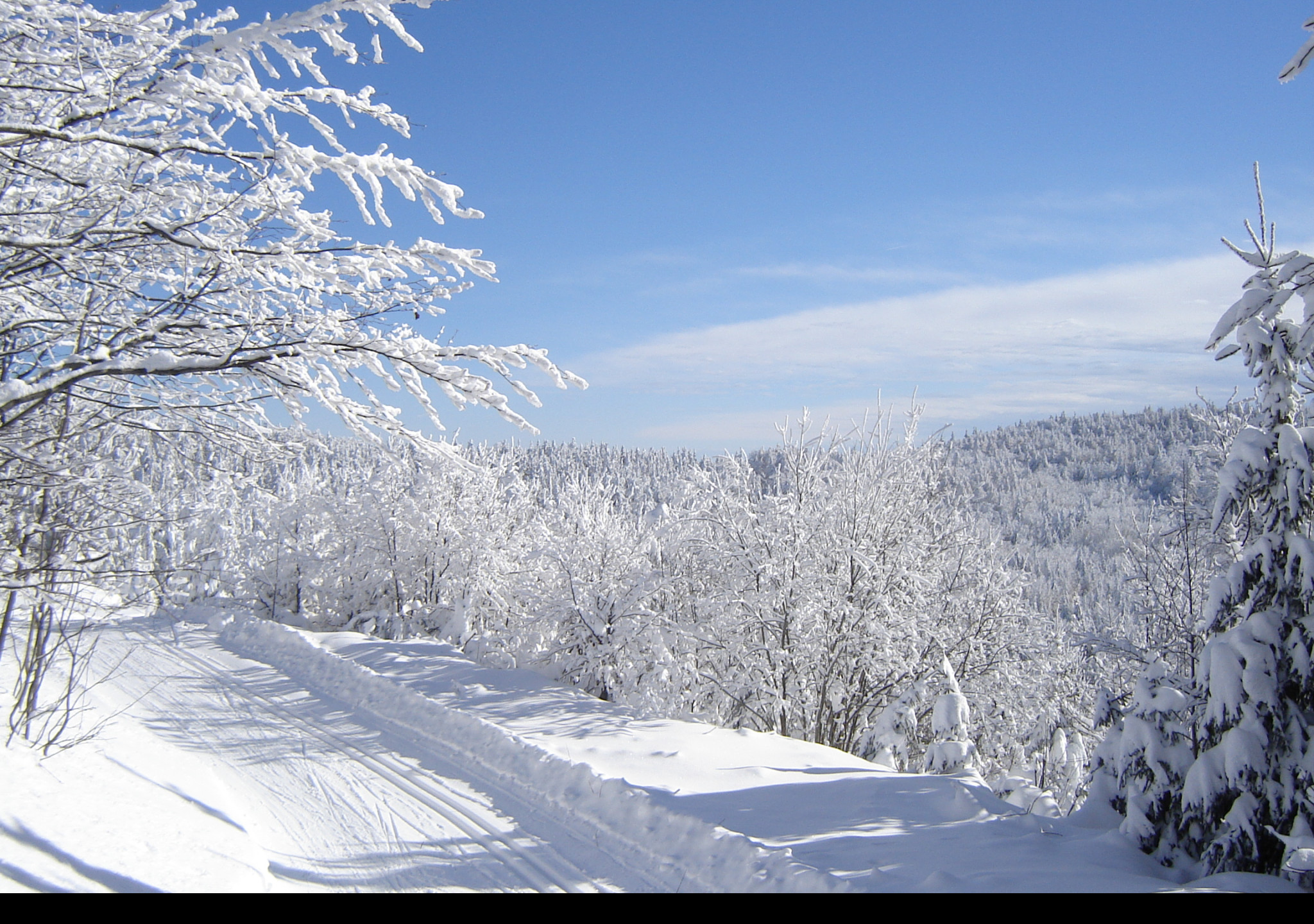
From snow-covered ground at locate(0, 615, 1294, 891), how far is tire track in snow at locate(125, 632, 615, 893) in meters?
0.03

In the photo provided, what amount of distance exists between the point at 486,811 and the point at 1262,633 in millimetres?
7134

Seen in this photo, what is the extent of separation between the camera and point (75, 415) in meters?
5.32

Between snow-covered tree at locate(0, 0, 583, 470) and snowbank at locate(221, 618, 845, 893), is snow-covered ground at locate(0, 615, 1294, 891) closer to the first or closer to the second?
snowbank at locate(221, 618, 845, 893)

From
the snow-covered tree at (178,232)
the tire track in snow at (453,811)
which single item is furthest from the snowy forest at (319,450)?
the tire track in snow at (453,811)

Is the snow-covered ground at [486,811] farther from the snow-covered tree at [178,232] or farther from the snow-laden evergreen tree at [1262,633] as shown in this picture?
the snow-covered tree at [178,232]

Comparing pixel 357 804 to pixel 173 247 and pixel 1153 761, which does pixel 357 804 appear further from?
pixel 1153 761

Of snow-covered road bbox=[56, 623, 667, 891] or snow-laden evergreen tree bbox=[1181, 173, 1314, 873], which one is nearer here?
snow-laden evergreen tree bbox=[1181, 173, 1314, 873]

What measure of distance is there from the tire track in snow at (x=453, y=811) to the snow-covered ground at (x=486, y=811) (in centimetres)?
3

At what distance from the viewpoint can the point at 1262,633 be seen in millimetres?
5484

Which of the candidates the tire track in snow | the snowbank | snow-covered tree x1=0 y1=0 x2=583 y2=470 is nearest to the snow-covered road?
the tire track in snow

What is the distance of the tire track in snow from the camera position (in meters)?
5.71

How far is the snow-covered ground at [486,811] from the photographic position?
5004mm

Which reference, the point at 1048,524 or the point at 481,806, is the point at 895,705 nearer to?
the point at 481,806

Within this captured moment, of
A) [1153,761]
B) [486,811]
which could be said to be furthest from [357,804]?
[1153,761]
